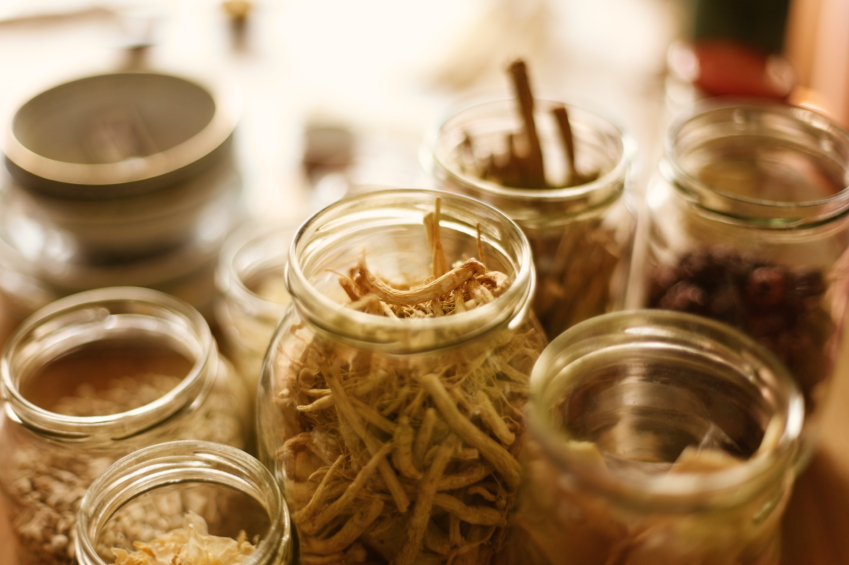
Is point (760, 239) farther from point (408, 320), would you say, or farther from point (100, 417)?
point (100, 417)

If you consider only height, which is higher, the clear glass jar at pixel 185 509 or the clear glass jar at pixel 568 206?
the clear glass jar at pixel 568 206

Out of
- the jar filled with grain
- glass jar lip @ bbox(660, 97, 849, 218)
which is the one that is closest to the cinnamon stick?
the jar filled with grain

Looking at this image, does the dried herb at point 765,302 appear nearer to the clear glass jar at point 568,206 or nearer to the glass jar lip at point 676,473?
the clear glass jar at point 568,206

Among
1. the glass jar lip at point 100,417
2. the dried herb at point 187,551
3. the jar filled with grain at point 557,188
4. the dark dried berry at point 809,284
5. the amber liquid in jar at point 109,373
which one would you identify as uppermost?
the jar filled with grain at point 557,188

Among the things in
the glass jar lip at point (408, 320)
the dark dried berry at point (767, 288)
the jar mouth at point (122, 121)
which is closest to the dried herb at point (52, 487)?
the glass jar lip at point (408, 320)

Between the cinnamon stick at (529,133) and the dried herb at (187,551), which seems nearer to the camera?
the dried herb at (187,551)

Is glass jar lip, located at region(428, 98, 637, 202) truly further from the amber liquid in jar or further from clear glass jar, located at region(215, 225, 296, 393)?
the amber liquid in jar

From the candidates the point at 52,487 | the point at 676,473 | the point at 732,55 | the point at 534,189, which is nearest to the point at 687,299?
the point at 534,189
